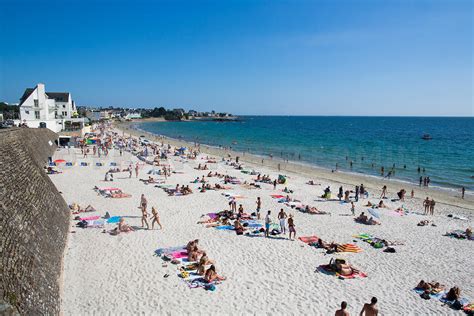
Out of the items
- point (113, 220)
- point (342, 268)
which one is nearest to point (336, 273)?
point (342, 268)

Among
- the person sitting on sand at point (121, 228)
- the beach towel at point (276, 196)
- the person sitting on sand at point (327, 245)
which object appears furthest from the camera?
the beach towel at point (276, 196)

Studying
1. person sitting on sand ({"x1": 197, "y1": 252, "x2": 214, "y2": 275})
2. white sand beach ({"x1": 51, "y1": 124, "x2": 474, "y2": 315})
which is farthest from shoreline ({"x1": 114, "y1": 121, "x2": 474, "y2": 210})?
person sitting on sand ({"x1": 197, "y1": 252, "x2": 214, "y2": 275})

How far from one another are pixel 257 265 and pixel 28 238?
670cm

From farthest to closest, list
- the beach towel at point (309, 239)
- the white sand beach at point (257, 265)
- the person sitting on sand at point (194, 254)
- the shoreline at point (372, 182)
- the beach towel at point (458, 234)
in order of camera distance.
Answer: the shoreline at point (372, 182), the beach towel at point (458, 234), the beach towel at point (309, 239), the person sitting on sand at point (194, 254), the white sand beach at point (257, 265)

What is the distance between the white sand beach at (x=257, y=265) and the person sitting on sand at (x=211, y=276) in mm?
224

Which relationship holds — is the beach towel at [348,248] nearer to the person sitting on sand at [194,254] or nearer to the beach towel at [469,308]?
the beach towel at [469,308]

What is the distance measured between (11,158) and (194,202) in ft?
31.4

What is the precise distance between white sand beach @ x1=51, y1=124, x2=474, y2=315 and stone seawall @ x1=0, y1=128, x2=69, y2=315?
2.67 feet

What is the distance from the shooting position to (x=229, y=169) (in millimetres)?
32969

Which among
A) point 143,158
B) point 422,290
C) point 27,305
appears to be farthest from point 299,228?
point 143,158

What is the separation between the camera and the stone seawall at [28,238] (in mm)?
6848

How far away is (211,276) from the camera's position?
10453mm

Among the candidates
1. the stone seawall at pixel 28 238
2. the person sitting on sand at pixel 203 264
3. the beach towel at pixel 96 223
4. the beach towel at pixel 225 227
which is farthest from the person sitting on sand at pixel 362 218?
the stone seawall at pixel 28 238

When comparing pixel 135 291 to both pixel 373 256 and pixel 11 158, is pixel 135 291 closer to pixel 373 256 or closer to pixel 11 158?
pixel 11 158
